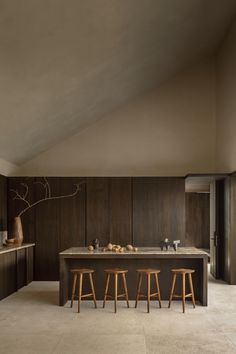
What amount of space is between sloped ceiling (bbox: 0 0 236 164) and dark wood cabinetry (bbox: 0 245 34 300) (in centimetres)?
191

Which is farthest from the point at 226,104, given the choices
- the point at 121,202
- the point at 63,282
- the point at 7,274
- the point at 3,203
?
the point at 7,274

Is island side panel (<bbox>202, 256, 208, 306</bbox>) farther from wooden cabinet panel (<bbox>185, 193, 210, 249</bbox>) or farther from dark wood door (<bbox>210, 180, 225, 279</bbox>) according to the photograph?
wooden cabinet panel (<bbox>185, 193, 210, 249</bbox>)

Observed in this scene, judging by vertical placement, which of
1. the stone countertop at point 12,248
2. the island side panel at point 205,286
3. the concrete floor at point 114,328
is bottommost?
the concrete floor at point 114,328

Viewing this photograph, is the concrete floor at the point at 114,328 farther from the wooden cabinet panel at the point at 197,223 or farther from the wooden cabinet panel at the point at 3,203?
the wooden cabinet panel at the point at 197,223

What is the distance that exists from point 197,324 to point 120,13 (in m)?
4.12

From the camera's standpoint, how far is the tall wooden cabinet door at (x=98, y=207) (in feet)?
34.7

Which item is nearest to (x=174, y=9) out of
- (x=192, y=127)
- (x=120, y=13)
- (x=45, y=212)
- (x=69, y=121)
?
(x=120, y=13)

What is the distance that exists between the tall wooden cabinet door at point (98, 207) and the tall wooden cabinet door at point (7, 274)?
2205 mm

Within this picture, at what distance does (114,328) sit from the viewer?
244 inches

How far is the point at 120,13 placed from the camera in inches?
251

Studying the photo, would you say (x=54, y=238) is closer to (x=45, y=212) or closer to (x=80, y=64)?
(x=45, y=212)

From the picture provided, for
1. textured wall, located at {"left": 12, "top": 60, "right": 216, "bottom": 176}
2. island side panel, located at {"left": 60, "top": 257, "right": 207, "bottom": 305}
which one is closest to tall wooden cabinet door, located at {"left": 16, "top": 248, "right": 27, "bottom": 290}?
island side panel, located at {"left": 60, "top": 257, "right": 207, "bottom": 305}

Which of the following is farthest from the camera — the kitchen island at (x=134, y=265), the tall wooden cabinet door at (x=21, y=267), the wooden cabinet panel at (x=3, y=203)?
the wooden cabinet panel at (x=3, y=203)

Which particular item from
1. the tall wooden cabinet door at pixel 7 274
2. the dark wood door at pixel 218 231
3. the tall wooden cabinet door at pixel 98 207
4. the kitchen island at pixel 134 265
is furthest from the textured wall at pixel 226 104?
the tall wooden cabinet door at pixel 7 274
